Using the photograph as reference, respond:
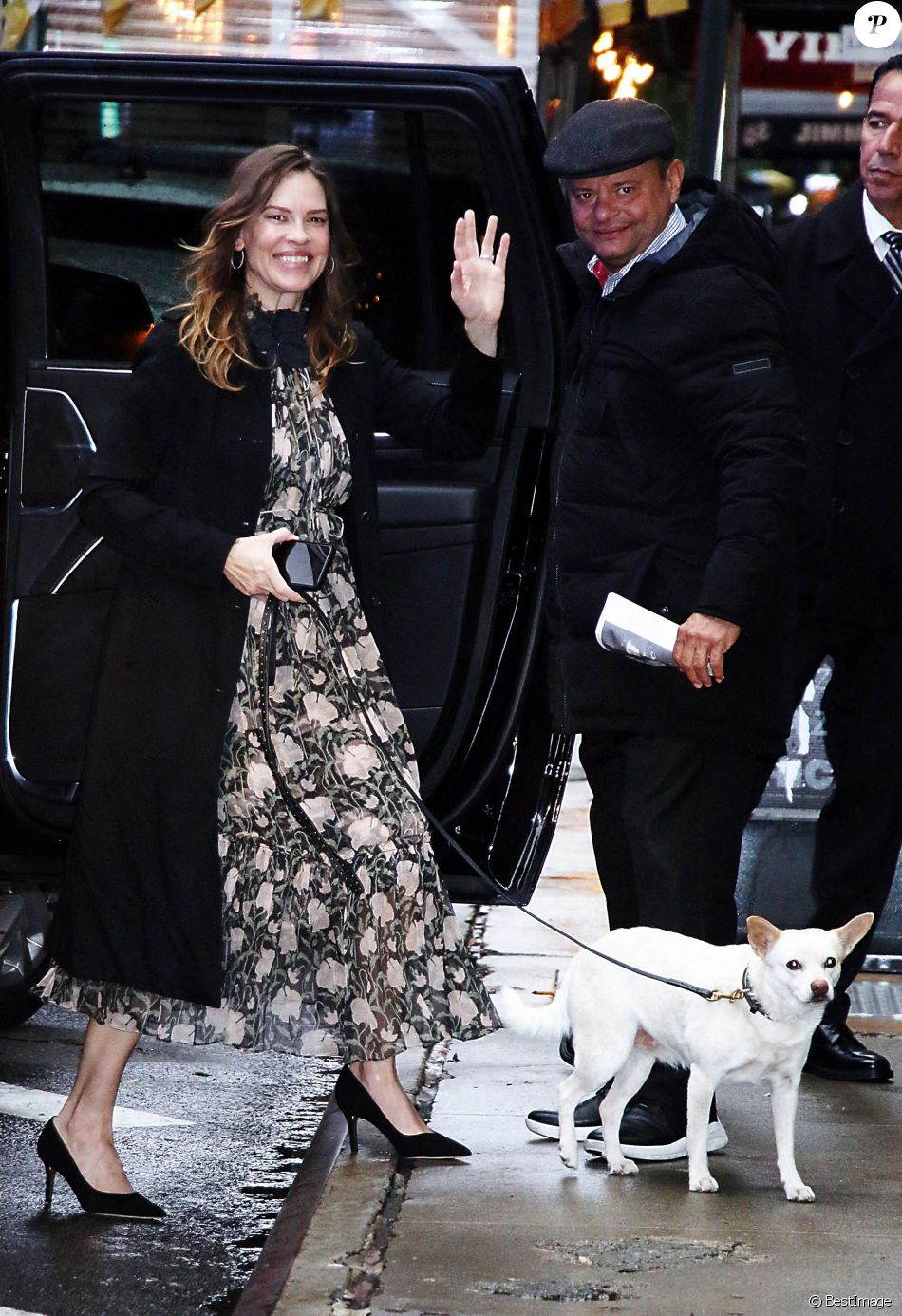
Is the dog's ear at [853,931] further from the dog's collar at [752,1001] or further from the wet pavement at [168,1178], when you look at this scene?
the wet pavement at [168,1178]

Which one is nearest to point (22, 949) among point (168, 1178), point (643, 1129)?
point (168, 1178)

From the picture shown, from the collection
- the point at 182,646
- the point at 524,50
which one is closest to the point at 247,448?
the point at 182,646

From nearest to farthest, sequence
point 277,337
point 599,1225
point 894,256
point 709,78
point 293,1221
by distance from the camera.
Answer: point 599,1225, point 293,1221, point 277,337, point 894,256, point 709,78

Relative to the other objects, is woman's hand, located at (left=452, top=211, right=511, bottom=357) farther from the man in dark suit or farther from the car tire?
the car tire

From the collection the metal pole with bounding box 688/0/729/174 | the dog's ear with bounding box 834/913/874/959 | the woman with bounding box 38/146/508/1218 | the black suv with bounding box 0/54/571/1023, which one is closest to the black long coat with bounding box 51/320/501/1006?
the woman with bounding box 38/146/508/1218

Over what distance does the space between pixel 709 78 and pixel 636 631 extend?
15.2 feet

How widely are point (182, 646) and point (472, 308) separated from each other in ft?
2.92

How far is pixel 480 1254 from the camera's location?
3227 mm

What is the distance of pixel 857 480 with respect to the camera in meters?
4.16

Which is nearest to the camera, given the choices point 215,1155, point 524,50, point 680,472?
point 680,472

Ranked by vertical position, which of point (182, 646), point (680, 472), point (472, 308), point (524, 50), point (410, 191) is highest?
point (524, 50)

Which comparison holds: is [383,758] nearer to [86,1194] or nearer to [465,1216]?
[465,1216]

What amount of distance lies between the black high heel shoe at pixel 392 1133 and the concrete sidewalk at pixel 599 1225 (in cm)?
4

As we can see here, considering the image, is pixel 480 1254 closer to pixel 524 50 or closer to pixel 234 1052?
pixel 234 1052
